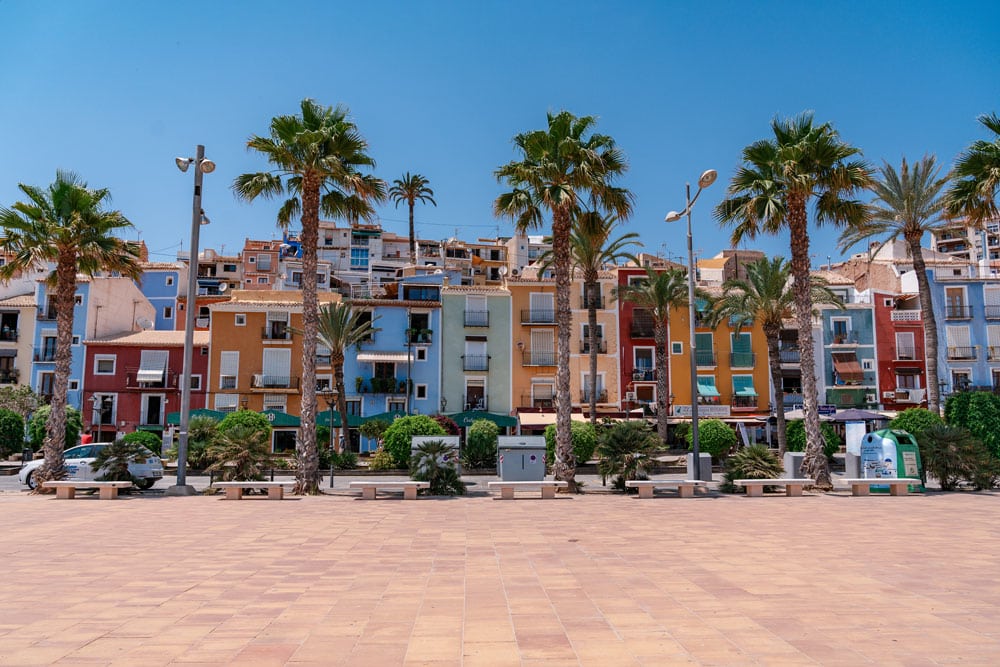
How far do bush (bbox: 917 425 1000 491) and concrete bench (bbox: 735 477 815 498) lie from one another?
147 inches

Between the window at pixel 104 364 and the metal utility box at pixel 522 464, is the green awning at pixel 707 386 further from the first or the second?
the window at pixel 104 364

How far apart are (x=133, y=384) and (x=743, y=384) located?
39065 millimetres

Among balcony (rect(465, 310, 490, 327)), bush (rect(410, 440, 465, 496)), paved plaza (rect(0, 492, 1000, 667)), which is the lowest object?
paved plaza (rect(0, 492, 1000, 667))

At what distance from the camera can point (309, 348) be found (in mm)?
20672

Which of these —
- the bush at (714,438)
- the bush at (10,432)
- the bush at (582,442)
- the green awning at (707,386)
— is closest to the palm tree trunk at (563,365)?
the bush at (582,442)

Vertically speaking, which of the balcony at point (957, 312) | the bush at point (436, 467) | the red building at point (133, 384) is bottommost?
the bush at point (436, 467)

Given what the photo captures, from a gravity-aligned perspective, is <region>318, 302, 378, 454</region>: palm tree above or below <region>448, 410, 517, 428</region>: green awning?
above

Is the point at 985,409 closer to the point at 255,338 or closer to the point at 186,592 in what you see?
the point at 186,592

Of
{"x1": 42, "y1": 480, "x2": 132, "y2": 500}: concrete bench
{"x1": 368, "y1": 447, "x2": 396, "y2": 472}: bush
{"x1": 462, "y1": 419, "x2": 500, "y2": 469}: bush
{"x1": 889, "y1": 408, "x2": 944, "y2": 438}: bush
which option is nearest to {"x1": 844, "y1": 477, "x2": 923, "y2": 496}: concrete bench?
{"x1": 889, "y1": 408, "x2": 944, "y2": 438}: bush

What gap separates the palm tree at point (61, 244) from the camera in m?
20.8

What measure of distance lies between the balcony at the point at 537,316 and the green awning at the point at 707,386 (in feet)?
33.9

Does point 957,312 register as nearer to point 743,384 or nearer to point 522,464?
point 743,384

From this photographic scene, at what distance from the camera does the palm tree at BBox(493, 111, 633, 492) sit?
21016mm

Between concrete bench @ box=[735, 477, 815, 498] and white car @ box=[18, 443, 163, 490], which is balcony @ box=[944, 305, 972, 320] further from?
white car @ box=[18, 443, 163, 490]
